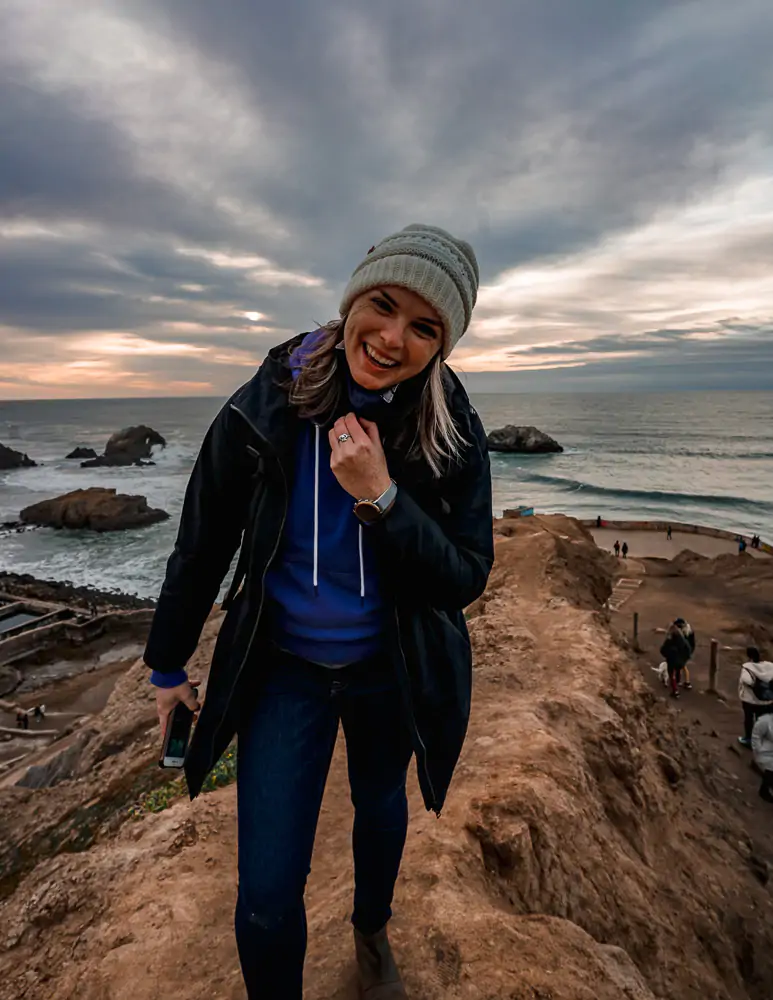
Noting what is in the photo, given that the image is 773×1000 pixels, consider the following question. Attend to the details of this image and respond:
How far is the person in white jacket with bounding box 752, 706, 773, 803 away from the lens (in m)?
8.08

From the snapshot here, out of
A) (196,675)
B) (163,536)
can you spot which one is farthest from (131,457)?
(196,675)

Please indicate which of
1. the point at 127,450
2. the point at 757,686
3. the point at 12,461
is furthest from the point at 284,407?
the point at 12,461

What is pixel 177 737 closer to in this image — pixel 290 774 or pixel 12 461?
pixel 290 774

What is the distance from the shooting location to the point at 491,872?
3479mm

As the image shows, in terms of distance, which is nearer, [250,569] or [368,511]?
[368,511]

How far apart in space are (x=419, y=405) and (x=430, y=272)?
428mm

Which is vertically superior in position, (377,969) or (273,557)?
(273,557)

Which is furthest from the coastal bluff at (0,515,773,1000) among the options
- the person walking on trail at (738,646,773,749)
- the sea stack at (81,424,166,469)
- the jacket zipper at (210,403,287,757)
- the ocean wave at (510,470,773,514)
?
the sea stack at (81,424,166,469)

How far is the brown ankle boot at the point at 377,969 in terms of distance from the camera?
2.35 m

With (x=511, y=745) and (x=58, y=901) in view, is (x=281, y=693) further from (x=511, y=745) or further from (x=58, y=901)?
(x=511, y=745)

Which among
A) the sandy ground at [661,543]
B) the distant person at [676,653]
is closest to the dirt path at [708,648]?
the distant person at [676,653]

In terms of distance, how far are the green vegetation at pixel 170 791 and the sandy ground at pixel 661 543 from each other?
2704cm

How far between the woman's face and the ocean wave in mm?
47451

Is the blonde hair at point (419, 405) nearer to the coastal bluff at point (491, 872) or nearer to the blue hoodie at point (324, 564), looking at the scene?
the blue hoodie at point (324, 564)
